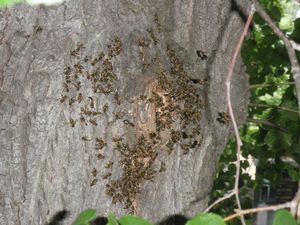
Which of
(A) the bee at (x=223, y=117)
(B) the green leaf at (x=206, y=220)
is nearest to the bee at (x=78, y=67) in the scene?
(A) the bee at (x=223, y=117)

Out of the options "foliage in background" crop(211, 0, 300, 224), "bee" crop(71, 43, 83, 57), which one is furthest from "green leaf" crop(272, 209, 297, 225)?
"foliage in background" crop(211, 0, 300, 224)

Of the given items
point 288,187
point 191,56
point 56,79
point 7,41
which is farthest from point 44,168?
point 288,187

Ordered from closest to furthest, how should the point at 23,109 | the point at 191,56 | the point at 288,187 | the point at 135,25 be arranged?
1. the point at 23,109
2. the point at 135,25
3. the point at 191,56
4. the point at 288,187

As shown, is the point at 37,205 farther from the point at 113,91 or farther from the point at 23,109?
the point at 113,91

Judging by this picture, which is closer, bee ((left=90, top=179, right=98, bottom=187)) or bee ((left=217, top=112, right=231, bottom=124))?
bee ((left=90, top=179, right=98, bottom=187))

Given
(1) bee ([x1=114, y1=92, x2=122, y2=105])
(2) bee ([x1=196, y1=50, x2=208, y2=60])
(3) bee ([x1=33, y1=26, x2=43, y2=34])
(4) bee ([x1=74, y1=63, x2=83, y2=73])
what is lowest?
(1) bee ([x1=114, y1=92, x2=122, y2=105])

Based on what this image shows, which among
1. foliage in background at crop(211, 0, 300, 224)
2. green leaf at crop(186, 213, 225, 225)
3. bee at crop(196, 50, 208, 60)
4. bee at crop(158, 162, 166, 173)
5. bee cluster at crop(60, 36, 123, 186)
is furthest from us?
foliage in background at crop(211, 0, 300, 224)

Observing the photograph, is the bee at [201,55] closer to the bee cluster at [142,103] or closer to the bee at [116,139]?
the bee cluster at [142,103]

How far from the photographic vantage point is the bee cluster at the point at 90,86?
Result: 4.33 feet

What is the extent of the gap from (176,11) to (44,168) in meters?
0.72

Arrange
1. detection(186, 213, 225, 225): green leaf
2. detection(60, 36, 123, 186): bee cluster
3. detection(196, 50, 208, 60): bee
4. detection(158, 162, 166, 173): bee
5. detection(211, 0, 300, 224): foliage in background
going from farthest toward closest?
detection(211, 0, 300, 224): foliage in background → detection(196, 50, 208, 60): bee → detection(158, 162, 166, 173): bee → detection(60, 36, 123, 186): bee cluster → detection(186, 213, 225, 225): green leaf

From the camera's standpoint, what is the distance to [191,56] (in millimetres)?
1609

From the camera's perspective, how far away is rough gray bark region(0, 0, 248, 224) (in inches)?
52.0

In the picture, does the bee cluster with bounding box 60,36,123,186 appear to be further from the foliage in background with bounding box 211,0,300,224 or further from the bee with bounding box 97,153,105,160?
the foliage in background with bounding box 211,0,300,224
